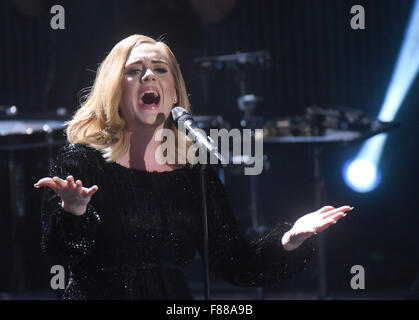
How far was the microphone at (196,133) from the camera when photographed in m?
1.71

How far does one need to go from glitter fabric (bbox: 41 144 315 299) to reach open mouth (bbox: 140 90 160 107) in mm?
221

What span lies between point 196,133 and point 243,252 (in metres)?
0.61

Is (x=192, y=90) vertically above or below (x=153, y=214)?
above

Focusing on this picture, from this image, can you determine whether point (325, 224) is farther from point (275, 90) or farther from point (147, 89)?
point (275, 90)

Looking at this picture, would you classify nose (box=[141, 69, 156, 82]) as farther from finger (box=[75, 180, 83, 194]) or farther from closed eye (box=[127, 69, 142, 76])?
finger (box=[75, 180, 83, 194])

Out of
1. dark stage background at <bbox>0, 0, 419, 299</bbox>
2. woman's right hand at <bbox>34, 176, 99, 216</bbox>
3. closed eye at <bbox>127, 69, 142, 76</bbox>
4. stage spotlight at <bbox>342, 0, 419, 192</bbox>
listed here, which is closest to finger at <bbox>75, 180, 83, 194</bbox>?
woman's right hand at <bbox>34, 176, 99, 216</bbox>

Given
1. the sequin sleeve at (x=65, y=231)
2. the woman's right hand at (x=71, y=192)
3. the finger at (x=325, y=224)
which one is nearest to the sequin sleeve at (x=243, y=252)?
the finger at (x=325, y=224)

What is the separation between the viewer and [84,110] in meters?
2.28

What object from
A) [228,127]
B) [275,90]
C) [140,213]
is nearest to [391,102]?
[275,90]

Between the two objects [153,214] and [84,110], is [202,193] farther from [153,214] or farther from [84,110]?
[84,110]

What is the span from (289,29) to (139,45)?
2.97 m

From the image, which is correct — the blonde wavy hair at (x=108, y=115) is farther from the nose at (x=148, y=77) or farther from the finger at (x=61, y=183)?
the finger at (x=61, y=183)

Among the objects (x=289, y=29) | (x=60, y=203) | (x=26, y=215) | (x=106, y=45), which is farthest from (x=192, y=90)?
(x=60, y=203)

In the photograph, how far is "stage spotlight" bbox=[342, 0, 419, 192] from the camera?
4664 millimetres
